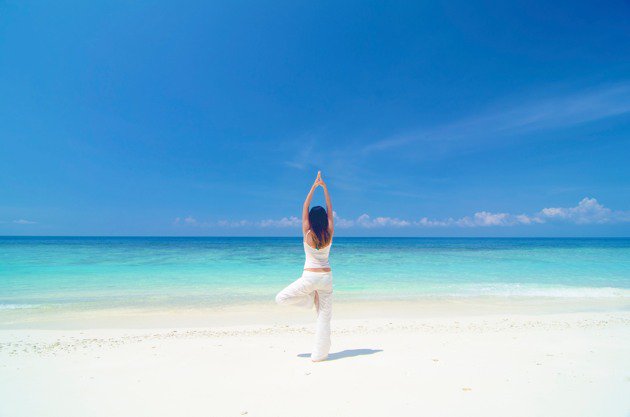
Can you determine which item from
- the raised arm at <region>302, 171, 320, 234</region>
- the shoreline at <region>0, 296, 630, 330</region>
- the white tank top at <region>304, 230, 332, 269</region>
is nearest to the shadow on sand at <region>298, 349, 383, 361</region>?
the white tank top at <region>304, 230, 332, 269</region>

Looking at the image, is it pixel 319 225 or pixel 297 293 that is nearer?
pixel 319 225

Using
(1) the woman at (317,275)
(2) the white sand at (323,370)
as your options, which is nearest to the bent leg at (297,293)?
(1) the woman at (317,275)

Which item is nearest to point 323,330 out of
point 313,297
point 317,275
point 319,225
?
point 313,297

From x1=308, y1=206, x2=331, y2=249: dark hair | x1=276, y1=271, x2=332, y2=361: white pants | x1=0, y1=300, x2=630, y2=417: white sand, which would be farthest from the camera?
x1=276, y1=271, x2=332, y2=361: white pants

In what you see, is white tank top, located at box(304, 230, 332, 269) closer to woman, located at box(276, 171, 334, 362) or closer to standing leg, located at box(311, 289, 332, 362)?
woman, located at box(276, 171, 334, 362)

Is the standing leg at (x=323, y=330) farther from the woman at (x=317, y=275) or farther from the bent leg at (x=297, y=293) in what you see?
the bent leg at (x=297, y=293)

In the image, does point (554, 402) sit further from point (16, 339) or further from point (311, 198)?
point (16, 339)

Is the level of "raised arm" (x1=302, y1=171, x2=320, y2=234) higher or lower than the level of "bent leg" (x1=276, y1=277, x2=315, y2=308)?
higher

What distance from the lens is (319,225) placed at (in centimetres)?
457

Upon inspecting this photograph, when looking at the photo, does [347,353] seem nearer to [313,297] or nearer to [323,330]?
[323,330]

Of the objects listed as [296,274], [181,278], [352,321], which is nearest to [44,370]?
[352,321]

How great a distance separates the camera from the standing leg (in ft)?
15.8

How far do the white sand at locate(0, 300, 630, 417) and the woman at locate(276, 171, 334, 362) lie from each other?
447mm

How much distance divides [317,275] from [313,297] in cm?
38
